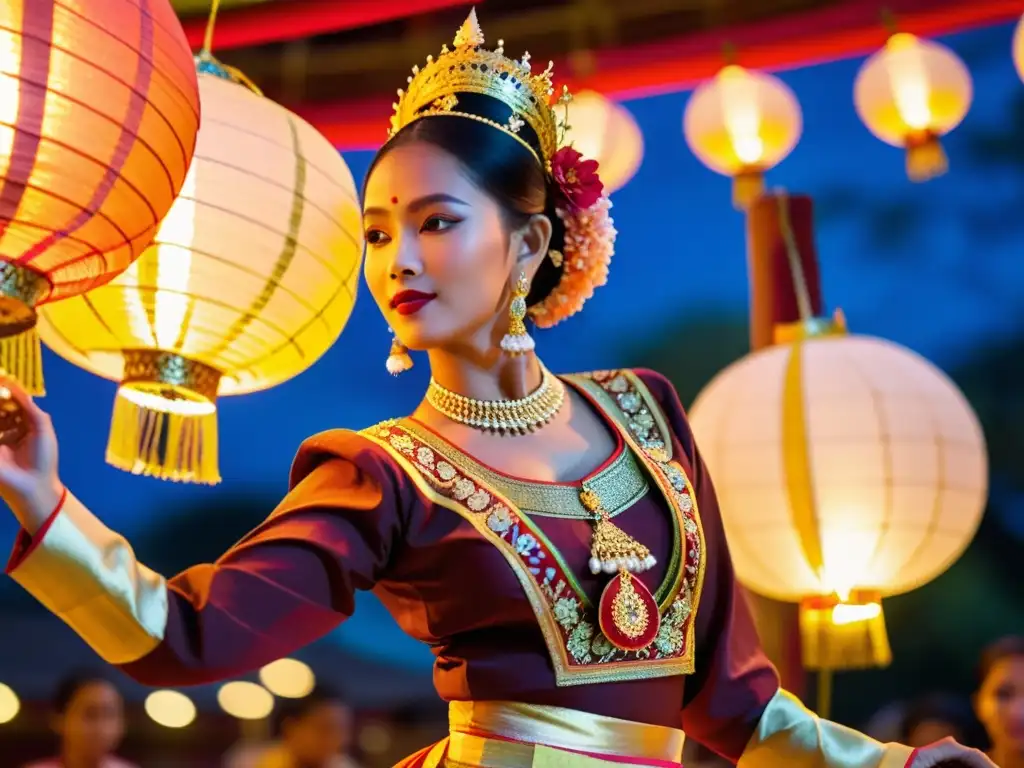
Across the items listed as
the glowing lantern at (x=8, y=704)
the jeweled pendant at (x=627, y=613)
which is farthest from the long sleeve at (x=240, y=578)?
the glowing lantern at (x=8, y=704)

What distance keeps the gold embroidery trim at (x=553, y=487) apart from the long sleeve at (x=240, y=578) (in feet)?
0.32

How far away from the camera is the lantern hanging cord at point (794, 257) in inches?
144

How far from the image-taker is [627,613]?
4.88 ft

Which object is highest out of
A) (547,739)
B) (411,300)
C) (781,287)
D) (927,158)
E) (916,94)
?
(916,94)

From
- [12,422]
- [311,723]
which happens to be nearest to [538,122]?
[12,422]

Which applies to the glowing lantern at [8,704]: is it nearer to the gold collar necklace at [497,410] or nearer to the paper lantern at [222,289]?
the paper lantern at [222,289]

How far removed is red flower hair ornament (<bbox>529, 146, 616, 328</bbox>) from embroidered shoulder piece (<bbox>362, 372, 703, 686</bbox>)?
0.85 ft

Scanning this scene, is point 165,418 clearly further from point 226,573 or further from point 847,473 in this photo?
point 847,473

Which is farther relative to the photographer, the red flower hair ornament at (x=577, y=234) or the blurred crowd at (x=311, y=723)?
the blurred crowd at (x=311, y=723)

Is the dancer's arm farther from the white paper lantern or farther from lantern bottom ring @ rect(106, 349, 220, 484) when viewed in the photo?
the white paper lantern

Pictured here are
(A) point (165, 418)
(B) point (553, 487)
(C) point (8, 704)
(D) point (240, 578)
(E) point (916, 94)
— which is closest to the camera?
(D) point (240, 578)

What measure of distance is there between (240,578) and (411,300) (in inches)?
16.8

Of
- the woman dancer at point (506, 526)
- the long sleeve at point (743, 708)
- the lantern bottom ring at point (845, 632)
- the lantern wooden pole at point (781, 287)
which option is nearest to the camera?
the woman dancer at point (506, 526)

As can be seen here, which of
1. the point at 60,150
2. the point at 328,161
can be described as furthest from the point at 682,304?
the point at 60,150
